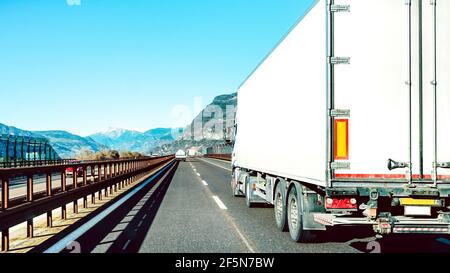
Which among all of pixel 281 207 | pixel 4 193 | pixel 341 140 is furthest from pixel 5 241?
pixel 341 140

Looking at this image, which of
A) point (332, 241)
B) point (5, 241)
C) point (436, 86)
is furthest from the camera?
point (332, 241)

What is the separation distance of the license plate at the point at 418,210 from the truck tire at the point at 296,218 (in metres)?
1.58

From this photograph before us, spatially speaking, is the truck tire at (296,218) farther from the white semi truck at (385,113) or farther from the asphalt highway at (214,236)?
the white semi truck at (385,113)

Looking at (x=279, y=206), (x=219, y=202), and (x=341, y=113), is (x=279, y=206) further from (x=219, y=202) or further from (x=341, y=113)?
(x=219, y=202)

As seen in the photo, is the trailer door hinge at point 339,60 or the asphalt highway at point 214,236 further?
the asphalt highway at point 214,236

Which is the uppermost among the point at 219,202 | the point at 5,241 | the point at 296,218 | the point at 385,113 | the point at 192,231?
the point at 385,113

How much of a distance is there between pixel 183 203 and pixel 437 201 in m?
8.24

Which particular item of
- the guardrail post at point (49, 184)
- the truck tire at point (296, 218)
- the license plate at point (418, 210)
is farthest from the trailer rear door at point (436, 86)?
the guardrail post at point (49, 184)

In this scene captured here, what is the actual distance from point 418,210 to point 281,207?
9.17ft

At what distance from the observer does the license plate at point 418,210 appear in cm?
607

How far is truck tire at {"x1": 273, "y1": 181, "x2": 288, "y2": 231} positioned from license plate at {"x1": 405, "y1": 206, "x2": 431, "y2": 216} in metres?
2.54

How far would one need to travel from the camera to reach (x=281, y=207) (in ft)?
27.5
